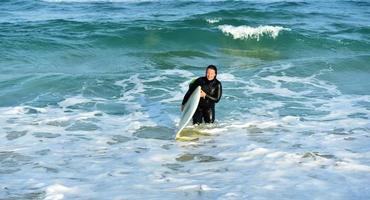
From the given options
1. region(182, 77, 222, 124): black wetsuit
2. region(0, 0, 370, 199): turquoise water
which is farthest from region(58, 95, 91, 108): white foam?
→ region(182, 77, 222, 124): black wetsuit

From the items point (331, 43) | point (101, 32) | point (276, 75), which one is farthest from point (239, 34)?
point (276, 75)

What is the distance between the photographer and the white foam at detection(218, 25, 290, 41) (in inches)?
898

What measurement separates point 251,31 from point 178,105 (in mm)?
11471

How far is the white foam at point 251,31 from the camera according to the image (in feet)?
74.8

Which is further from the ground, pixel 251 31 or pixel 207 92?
pixel 207 92

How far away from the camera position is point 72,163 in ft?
26.8

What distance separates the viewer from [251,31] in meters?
23.3

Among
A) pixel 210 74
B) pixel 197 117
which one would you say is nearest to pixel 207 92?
pixel 210 74

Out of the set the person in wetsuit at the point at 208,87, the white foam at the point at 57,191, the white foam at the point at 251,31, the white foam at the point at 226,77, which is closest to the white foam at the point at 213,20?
the white foam at the point at 251,31

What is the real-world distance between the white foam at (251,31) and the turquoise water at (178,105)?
87 mm

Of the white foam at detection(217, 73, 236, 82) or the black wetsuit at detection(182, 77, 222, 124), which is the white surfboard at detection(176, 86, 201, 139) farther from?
the white foam at detection(217, 73, 236, 82)

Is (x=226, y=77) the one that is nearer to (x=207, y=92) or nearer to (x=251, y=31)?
(x=207, y=92)

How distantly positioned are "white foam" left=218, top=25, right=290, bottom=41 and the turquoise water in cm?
9

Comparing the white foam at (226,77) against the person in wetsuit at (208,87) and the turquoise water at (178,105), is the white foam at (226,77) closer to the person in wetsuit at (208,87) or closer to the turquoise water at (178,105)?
the turquoise water at (178,105)
